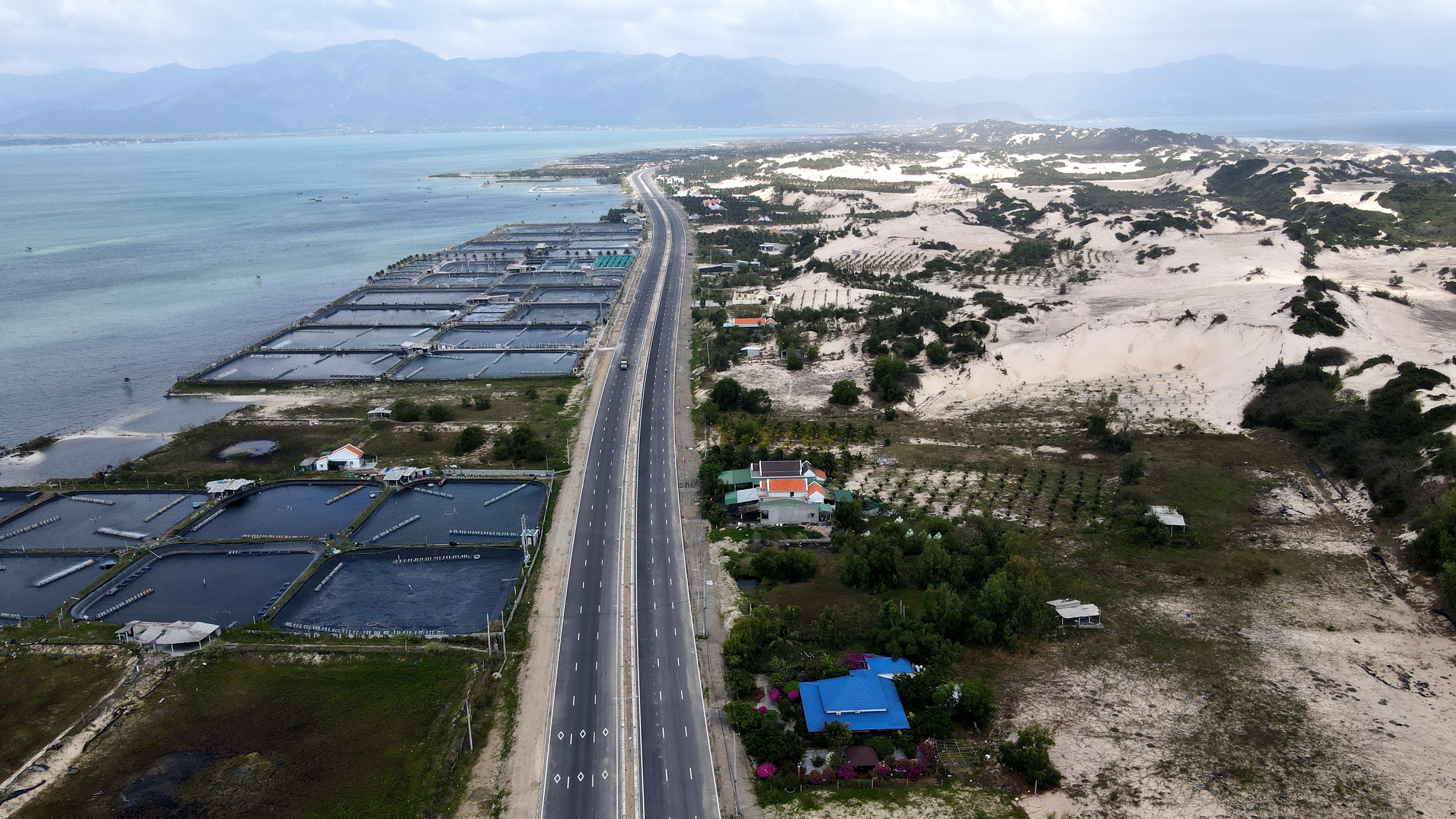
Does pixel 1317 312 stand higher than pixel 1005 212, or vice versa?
pixel 1005 212

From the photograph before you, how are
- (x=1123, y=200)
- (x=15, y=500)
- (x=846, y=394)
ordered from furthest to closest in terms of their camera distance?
(x=1123, y=200) → (x=846, y=394) → (x=15, y=500)

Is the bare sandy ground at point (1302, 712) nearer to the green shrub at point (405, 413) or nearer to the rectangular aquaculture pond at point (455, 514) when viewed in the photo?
the rectangular aquaculture pond at point (455, 514)

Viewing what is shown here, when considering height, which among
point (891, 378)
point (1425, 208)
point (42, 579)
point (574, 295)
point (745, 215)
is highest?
point (745, 215)

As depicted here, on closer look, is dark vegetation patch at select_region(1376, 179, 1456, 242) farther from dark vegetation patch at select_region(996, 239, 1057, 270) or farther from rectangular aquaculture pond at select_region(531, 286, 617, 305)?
rectangular aquaculture pond at select_region(531, 286, 617, 305)

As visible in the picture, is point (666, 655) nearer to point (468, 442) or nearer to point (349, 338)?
point (468, 442)

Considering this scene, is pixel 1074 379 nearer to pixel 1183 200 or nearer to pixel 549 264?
pixel 549 264

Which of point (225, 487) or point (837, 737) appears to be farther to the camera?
point (225, 487)

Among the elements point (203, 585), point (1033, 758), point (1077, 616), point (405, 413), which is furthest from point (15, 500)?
point (1077, 616)

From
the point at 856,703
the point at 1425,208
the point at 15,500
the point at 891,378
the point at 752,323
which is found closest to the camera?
the point at 856,703
